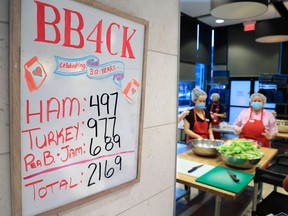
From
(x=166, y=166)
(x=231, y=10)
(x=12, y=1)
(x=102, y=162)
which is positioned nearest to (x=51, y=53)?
(x=12, y=1)

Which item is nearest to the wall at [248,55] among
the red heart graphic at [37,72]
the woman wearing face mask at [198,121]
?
the woman wearing face mask at [198,121]

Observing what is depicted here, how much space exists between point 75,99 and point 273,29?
3680 mm

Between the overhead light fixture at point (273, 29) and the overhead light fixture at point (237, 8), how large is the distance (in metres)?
1.54

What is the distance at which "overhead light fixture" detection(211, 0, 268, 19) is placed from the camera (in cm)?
189

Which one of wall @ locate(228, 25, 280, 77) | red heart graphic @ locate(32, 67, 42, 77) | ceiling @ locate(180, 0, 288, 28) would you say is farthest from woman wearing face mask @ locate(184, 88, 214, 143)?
wall @ locate(228, 25, 280, 77)

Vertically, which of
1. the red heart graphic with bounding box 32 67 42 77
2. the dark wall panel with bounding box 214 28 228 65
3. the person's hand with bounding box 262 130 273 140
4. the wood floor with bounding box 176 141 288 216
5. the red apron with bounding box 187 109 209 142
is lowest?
the wood floor with bounding box 176 141 288 216

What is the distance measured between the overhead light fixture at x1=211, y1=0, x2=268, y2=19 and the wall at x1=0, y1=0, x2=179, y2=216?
1.04 metres

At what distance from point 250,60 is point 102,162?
658 cm

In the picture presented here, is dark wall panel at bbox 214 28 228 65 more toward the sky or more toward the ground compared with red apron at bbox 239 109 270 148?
more toward the sky

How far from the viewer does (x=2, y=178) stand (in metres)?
0.60

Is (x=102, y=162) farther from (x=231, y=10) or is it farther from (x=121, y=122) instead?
(x=231, y=10)

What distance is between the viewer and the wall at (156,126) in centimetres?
90

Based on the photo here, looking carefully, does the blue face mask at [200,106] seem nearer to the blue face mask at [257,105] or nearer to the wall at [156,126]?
the blue face mask at [257,105]

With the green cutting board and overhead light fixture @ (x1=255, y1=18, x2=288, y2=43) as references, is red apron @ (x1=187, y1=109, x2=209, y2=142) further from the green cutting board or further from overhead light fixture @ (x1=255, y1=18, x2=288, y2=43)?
overhead light fixture @ (x1=255, y1=18, x2=288, y2=43)
